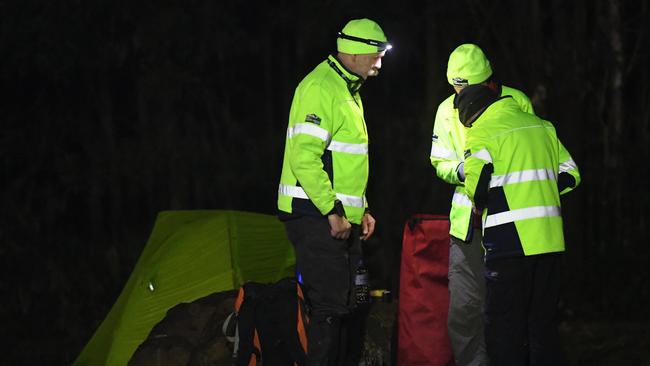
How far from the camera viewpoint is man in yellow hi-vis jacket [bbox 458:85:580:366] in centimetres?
531

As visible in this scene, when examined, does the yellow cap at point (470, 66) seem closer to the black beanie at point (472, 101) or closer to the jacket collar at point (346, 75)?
the black beanie at point (472, 101)

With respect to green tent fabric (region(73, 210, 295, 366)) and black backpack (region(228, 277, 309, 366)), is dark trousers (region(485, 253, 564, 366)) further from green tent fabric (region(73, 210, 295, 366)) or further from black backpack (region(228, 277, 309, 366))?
green tent fabric (region(73, 210, 295, 366))

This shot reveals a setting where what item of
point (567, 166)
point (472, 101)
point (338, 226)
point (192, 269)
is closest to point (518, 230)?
point (567, 166)

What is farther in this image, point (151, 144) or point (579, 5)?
point (151, 144)

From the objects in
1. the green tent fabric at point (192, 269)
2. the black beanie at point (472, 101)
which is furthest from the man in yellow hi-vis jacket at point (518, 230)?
the green tent fabric at point (192, 269)

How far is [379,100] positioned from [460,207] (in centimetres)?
1468

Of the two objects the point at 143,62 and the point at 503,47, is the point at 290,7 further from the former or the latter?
the point at 503,47

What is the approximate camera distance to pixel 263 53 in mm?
27984

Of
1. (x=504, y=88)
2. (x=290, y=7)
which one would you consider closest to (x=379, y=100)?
(x=290, y=7)

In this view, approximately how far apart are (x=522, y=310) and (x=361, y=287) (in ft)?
2.74

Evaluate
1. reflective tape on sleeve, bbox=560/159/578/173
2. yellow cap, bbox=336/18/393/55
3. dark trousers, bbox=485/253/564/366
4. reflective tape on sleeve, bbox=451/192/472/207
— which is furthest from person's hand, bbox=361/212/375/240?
reflective tape on sleeve, bbox=560/159/578/173

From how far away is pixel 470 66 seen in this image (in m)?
5.84

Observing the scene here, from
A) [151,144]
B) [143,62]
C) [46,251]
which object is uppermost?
[143,62]

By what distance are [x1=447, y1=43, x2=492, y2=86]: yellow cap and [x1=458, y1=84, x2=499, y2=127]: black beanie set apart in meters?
0.13
